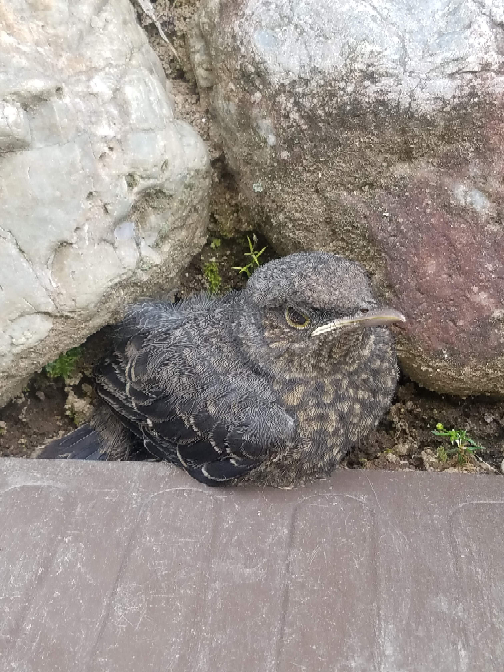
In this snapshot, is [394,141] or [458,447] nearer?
[394,141]

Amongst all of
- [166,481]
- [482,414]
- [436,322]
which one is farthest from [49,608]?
[482,414]

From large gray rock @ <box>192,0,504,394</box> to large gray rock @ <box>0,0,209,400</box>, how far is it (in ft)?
1.25

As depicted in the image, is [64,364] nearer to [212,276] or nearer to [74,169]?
[212,276]

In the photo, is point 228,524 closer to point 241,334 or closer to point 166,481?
point 166,481

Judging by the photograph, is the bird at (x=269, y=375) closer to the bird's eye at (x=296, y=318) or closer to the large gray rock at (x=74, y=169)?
the bird's eye at (x=296, y=318)

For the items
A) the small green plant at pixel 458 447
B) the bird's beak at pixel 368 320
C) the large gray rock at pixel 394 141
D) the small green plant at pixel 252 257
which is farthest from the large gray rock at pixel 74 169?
the small green plant at pixel 458 447

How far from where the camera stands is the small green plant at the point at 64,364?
286 centimetres

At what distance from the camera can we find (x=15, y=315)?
235 cm

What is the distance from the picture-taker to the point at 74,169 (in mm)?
2303

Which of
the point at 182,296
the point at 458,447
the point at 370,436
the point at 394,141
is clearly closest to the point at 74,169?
the point at 182,296

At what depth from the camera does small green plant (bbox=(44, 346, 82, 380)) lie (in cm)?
286

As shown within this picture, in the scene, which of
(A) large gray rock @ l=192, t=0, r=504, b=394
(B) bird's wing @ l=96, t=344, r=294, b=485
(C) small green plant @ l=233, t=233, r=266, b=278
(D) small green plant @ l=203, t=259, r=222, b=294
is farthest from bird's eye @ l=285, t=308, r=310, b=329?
(D) small green plant @ l=203, t=259, r=222, b=294

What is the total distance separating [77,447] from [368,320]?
1.48 metres

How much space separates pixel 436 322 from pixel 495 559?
2.92 ft
